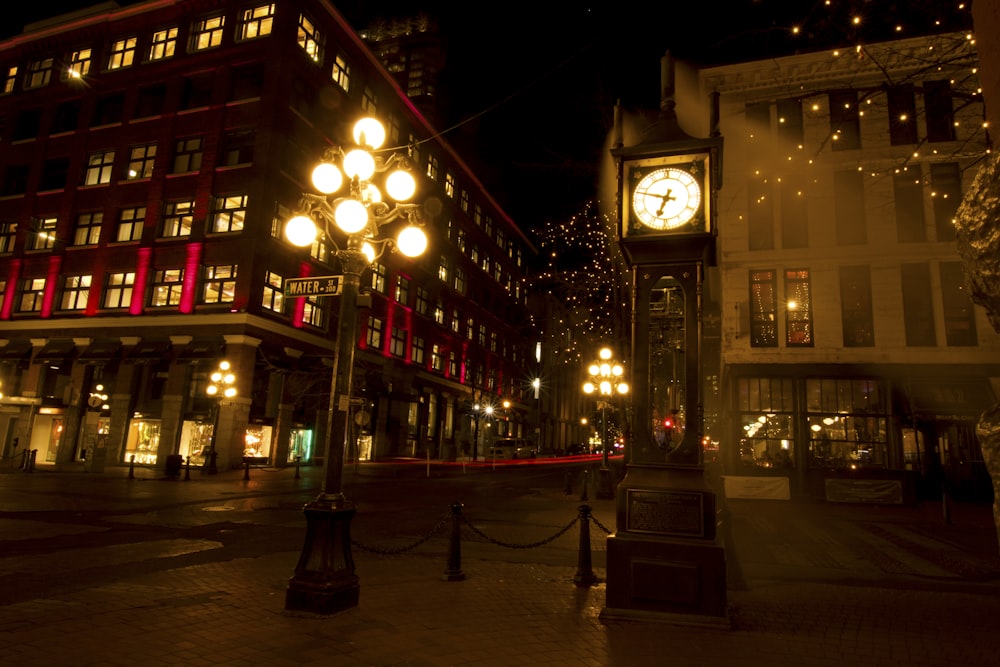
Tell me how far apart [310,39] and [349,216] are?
3041 cm

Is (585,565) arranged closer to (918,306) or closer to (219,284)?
(918,306)

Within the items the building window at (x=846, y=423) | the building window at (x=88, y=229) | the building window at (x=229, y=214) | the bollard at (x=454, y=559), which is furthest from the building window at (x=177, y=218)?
the building window at (x=846, y=423)

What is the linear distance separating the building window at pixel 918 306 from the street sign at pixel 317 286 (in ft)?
68.9

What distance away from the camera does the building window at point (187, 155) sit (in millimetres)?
30469

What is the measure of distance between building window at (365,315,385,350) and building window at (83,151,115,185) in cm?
1582

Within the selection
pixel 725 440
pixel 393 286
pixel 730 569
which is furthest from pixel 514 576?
pixel 393 286

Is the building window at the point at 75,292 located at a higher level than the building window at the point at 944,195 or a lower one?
lower

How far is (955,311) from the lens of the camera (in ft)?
67.4

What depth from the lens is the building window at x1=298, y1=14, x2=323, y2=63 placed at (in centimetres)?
3136

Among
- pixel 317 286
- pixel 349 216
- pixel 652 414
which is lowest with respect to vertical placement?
pixel 652 414

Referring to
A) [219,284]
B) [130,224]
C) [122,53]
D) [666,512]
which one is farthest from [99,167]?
[666,512]

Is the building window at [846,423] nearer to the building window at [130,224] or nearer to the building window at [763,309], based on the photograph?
the building window at [763,309]

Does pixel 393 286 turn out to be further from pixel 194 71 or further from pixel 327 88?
pixel 194 71

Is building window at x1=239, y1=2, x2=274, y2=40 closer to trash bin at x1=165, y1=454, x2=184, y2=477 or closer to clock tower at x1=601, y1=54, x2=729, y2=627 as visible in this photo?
trash bin at x1=165, y1=454, x2=184, y2=477
